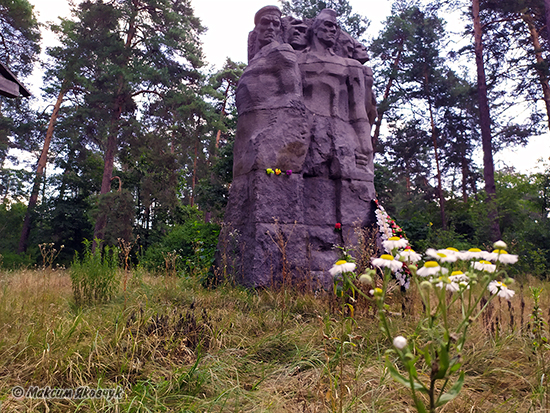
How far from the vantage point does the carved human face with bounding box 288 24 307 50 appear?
6.57 m

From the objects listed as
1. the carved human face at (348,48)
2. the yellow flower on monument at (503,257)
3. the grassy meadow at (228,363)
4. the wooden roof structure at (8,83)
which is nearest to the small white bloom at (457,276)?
the yellow flower on monument at (503,257)

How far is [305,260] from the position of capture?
202 inches

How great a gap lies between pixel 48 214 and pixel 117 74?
5.84 metres

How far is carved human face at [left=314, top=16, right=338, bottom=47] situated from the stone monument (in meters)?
0.02

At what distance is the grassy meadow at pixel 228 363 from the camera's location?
6.51ft

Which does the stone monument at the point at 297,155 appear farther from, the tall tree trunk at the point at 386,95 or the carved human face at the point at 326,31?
the tall tree trunk at the point at 386,95

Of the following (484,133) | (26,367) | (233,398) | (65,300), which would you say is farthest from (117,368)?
(484,133)

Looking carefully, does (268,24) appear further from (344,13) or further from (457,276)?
(344,13)

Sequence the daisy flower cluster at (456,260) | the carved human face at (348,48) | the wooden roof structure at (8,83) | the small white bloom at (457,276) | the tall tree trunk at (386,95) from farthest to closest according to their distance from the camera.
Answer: the tall tree trunk at (386,95) < the carved human face at (348,48) < the wooden roof structure at (8,83) < the small white bloom at (457,276) < the daisy flower cluster at (456,260)

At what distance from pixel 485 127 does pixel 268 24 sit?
7.93 meters

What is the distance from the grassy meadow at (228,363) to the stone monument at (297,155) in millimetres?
1801

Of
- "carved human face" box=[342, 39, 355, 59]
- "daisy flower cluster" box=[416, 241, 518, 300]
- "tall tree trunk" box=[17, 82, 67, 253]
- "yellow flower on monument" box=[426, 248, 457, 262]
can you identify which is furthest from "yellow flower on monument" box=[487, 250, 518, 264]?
"tall tree trunk" box=[17, 82, 67, 253]

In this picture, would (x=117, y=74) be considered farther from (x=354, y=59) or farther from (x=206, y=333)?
(x=206, y=333)

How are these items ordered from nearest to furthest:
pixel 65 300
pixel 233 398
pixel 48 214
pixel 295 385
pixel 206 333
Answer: pixel 233 398
pixel 295 385
pixel 206 333
pixel 65 300
pixel 48 214
